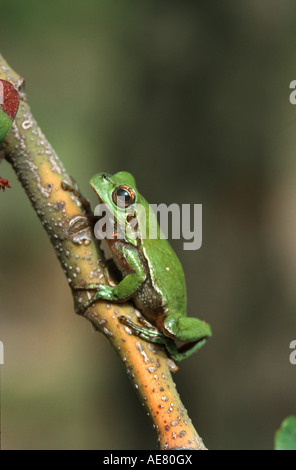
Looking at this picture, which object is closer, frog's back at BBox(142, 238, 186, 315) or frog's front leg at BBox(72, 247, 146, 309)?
frog's front leg at BBox(72, 247, 146, 309)

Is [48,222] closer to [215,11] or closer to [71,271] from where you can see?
[71,271]

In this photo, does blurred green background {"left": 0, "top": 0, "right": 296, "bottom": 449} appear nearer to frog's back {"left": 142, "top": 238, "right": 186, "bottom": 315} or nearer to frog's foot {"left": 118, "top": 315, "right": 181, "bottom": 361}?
frog's back {"left": 142, "top": 238, "right": 186, "bottom": 315}

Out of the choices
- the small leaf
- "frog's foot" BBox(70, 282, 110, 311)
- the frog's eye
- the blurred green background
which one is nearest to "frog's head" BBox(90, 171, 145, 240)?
the frog's eye

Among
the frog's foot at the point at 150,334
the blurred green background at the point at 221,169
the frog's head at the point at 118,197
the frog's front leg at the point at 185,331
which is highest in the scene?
the blurred green background at the point at 221,169

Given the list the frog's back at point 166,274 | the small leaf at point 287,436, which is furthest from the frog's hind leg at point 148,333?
the small leaf at point 287,436

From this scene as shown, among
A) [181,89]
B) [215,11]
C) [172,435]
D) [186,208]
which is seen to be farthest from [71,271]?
[215,11]

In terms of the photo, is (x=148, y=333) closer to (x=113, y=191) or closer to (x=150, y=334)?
(x=150, y=334)

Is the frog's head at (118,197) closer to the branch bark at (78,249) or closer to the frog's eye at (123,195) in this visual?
the frog's eye at (123,195)
